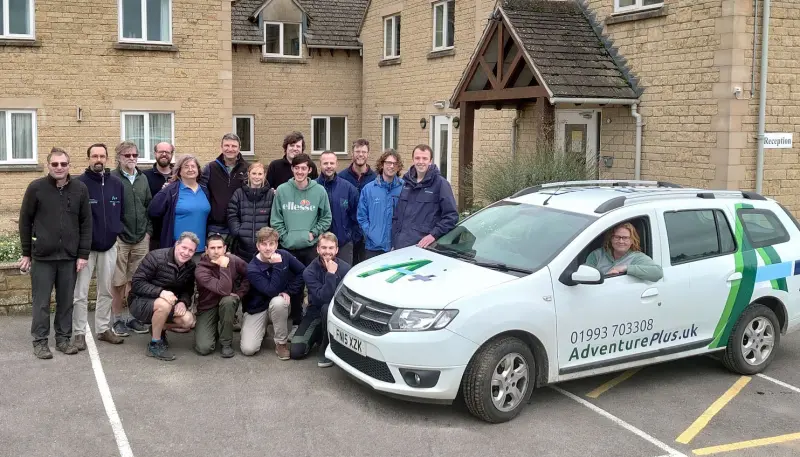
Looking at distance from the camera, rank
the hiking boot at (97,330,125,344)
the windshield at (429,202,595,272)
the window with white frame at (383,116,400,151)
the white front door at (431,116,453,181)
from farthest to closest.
Answer: the window with white frame at (383,116,400,151), the white front door at (431,116,453,181), the hiking boot at (97,330,125,344), the windshield at (429,202,595,272)

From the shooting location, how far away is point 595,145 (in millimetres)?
15414

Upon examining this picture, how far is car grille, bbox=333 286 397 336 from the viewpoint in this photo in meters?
6.24

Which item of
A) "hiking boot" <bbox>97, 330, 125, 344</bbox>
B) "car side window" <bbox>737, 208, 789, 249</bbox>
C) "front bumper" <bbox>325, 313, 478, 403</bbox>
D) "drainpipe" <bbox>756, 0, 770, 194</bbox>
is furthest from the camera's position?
"drainpipe" <bbox>756, 0, 770, 194</bbox>

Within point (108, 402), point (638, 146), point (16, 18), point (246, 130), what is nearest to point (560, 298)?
point (108, 402)

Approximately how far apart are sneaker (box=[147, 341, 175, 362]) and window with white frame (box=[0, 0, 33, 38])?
38.0 feet

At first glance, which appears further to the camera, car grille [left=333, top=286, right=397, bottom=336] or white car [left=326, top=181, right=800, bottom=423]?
car grille [left=333, top=286, right=397, bottom=336]

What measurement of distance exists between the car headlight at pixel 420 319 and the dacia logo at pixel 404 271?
1.36 feet

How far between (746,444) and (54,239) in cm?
613

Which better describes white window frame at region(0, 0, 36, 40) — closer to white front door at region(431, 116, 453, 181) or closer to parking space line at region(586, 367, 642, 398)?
white front door at region(431, 116, 453, 181)

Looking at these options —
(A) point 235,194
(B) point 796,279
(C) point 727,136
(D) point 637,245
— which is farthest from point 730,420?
(C) point 727,136

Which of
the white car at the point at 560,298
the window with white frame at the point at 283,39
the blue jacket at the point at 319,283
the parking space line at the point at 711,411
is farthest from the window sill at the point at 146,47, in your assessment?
the parking space line at the point at 711,411

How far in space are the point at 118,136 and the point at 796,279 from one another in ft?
46.9

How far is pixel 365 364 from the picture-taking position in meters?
6.40

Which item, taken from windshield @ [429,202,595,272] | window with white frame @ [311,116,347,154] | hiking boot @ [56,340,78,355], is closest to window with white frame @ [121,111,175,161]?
window with white frame @ [311,116,347,154]
